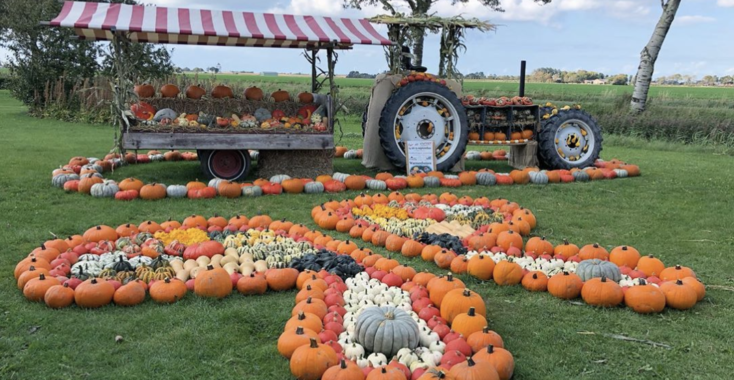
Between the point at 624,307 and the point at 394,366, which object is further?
the point at 624,307

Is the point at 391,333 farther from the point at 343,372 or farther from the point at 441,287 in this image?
the point at 441,287

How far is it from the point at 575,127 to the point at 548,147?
0.77m

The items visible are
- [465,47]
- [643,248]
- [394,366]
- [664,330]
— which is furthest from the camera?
[465,47]

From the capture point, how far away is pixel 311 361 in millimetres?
3668

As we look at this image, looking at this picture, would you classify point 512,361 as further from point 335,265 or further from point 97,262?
point 97,262

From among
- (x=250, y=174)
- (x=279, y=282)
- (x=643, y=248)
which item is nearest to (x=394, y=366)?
(x=279, y=282)

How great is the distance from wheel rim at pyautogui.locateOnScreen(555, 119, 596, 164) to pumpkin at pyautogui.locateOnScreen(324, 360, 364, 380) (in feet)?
29.6

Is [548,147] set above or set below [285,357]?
above

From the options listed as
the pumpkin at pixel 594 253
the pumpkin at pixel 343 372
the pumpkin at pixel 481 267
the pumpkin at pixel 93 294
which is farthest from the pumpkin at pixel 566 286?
the pumpkin at pixel 93 294

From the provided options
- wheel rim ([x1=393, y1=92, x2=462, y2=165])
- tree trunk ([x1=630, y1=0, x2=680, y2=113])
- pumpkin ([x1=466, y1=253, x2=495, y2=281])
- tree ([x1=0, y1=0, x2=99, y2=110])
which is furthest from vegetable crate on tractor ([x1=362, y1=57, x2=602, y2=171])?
tree ([x1=0, y1=0, x2=99, y2=110])

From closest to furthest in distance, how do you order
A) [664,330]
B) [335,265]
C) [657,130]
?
[664,330]
[335,265]
[657,130]

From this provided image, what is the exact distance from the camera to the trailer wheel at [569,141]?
37.8 ft

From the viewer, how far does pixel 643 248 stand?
6781mm

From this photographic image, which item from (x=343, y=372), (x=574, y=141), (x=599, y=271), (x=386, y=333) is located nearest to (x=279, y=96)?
(x=574, y=141)
